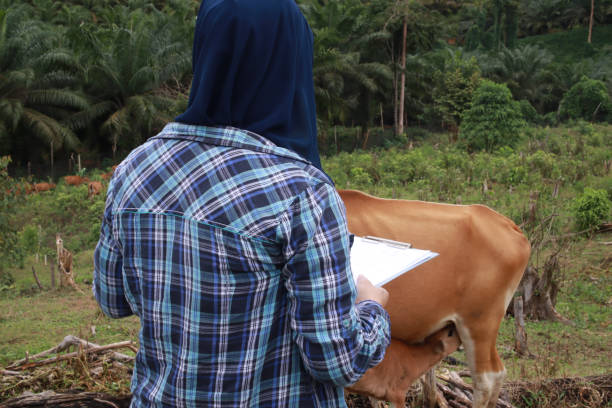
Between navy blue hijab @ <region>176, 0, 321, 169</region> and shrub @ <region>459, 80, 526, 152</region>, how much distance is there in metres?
15.7

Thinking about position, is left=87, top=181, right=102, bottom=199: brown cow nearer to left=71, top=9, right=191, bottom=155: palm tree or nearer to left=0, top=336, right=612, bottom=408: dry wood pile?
left=71, top=9, right=191, bottom=155: palm tree

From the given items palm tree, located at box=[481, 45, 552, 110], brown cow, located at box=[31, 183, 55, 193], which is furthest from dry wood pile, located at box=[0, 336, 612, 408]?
palm tree, located at box=[481, 45, 552, 110]

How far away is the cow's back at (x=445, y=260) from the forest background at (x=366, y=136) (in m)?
0.93

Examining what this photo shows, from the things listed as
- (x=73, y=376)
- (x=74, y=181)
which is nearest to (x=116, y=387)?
(x=73, y=376)

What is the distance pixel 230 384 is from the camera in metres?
1.11

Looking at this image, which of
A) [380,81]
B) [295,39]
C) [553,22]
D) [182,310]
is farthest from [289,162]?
[553,22]

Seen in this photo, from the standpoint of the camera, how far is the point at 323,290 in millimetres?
1037

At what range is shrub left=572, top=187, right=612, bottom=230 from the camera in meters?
8.65

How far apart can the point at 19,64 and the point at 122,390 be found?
1630cm

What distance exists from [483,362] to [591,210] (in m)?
6.97

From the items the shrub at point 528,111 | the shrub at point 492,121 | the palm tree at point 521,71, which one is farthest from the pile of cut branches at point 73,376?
the palm tree at point 521,71

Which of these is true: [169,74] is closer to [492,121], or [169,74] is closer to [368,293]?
[492,121]

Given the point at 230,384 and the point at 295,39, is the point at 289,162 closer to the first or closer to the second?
the point at 295,39

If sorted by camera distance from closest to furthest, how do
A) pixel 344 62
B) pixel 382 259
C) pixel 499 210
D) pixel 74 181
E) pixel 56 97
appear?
pixel 382 259
pixel 499 210
pixel 74 181
pixel 56 97
pixel 344 62
